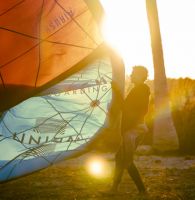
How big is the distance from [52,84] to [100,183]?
74.9 inches

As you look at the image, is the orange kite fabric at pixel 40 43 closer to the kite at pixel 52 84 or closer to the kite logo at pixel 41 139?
the kite at pixel 52 84

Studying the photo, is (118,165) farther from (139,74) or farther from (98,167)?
(98,167)

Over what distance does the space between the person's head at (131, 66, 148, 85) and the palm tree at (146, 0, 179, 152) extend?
5482mm

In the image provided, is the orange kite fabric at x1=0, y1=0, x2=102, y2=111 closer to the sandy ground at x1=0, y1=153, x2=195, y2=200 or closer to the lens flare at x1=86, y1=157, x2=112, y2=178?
the sandy ground at x1=0, y1=153, x2=195, y2=200

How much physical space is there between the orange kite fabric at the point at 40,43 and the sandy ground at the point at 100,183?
146 cm

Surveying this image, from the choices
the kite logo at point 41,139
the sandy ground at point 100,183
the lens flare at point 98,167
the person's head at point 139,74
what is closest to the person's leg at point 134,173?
the sandy ground at point 100,183

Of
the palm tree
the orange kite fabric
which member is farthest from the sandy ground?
the orange kite fabric

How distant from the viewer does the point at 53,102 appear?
784cm

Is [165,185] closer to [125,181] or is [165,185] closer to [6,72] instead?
[125,181]

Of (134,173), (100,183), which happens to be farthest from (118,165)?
(100,183)

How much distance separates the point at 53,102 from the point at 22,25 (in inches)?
47.4

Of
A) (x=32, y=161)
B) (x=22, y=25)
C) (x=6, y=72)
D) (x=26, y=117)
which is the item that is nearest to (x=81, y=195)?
(x=32, y=161)

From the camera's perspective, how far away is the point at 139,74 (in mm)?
7348

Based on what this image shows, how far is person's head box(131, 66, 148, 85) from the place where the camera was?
7344 millimetres
